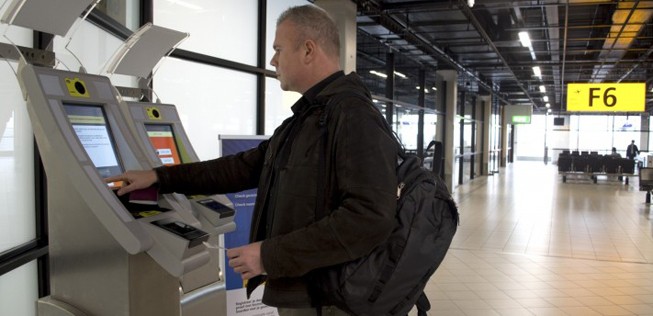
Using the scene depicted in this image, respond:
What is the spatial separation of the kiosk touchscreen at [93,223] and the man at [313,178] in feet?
0.41

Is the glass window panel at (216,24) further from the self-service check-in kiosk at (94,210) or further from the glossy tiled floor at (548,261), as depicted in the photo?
the glossy tiled floor at (548,261)

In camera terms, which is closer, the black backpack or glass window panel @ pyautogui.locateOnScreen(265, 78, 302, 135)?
the black backpack

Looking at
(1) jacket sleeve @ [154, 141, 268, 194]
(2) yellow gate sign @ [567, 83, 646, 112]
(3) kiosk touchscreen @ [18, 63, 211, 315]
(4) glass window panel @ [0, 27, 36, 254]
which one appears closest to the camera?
(3) kiosk touchscreen @ [18, 63, 211, 315]

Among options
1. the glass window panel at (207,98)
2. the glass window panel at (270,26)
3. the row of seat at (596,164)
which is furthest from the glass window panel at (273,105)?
the row of seat at (596,164)

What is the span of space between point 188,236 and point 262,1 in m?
3.78

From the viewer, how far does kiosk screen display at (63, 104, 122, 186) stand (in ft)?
5.21

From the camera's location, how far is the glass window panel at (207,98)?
362cm

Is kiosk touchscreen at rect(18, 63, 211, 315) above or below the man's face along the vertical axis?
below

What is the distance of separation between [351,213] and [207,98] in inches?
118

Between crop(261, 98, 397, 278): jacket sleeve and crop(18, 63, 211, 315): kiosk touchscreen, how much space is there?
32 cm

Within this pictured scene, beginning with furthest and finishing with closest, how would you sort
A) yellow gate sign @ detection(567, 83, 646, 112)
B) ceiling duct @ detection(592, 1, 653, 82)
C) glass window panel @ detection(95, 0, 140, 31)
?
yellow gate sign @ detection(567, 83, 646, 112)
ceiling duct @ detection(592, 1, 653, 82)
glass window panel @ detection(95, 0, 140, 31)

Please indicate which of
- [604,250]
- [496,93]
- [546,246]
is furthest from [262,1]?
[496,93]

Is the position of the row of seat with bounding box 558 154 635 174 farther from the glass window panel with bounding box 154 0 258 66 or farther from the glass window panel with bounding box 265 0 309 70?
the glass window panel with bounding box 154 0 258 66

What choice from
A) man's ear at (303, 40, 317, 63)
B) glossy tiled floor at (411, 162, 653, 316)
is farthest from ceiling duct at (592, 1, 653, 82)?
man's ear at (303, 40, 317, 63)
